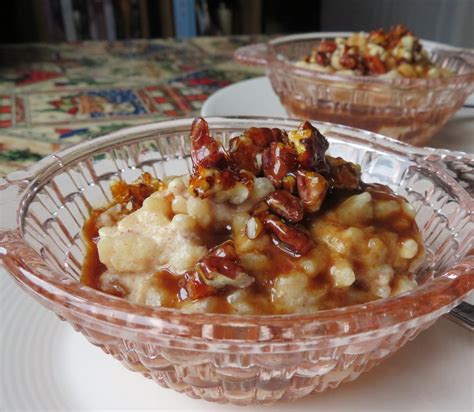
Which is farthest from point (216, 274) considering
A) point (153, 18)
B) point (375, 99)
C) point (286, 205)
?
point (153, 18)

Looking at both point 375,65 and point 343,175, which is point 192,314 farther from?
point 375,65

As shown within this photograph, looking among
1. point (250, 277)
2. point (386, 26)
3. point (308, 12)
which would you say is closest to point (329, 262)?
point (250, 277)

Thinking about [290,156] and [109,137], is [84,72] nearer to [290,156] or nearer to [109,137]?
[109,137]

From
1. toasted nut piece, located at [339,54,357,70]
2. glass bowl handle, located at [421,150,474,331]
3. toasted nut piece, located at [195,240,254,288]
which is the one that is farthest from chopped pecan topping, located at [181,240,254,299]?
toasted nut piece, located at [339,54,357,70]

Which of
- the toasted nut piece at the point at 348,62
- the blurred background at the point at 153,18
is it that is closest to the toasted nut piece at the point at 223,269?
the toasted nut piece at the point at 348,62

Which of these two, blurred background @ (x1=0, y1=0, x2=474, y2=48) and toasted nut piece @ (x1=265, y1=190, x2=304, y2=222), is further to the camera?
blurred background @ (x1=0, y1=0, x2=474, y2=48)

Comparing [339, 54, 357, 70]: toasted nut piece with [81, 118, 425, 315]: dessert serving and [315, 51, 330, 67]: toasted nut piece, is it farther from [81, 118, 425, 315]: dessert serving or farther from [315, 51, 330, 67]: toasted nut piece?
[81, 118, 425, 315]: dessert serving
